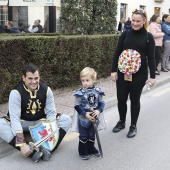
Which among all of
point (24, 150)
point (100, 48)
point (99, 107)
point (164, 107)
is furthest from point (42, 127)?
point (100, 48)

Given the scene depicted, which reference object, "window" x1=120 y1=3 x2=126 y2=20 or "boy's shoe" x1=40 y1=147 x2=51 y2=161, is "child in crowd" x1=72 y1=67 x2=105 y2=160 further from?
"window" x1=120 y1=3 x2=126 y2=20

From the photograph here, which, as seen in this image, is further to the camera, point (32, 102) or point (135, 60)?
point (135, 60)

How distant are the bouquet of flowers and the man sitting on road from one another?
41.4 inches

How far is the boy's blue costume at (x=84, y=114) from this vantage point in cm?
374

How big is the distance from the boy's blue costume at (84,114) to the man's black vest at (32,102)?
484mm

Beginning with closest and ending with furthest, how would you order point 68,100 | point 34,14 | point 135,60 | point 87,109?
point 87,109 → point 135,60 → point 68,100 → point 34,14

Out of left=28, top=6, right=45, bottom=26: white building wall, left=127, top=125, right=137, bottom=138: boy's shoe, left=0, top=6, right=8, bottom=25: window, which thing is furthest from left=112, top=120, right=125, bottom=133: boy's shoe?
left=0, top=6, right=8, bottom=25: window

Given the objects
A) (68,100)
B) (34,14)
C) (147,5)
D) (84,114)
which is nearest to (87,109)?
(84,114)

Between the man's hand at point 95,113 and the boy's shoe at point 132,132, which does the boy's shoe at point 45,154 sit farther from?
the boy's shoe at point 132,132

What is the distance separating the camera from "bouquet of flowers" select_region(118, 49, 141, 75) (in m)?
4.37

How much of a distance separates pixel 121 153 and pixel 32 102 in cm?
129

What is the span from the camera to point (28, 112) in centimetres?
402

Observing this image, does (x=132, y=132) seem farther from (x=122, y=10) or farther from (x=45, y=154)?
(x=122, y=10)

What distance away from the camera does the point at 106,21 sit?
8.93 m
